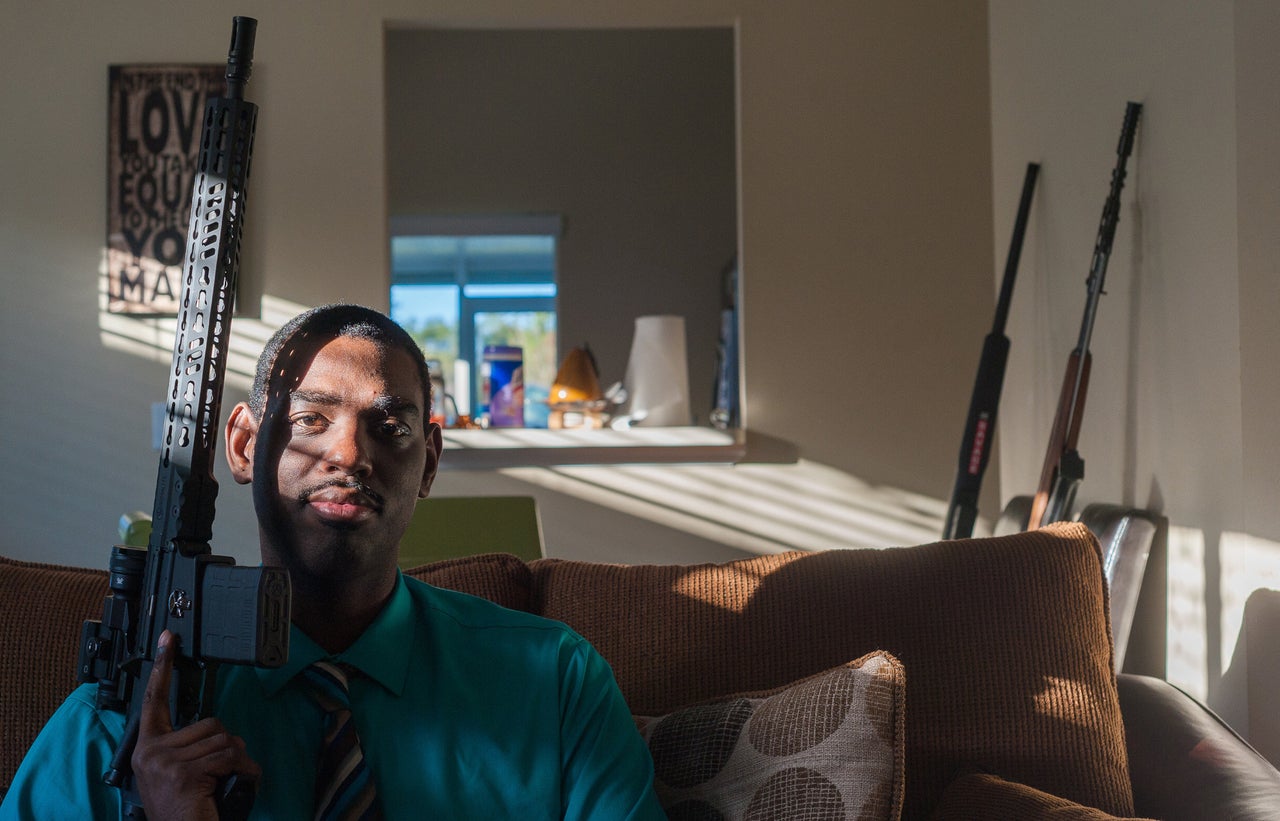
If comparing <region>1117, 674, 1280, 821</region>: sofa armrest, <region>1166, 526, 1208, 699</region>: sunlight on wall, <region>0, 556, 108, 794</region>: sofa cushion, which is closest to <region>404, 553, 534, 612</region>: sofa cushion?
<region>0, 556, 108, 794</region>: sofa cushion

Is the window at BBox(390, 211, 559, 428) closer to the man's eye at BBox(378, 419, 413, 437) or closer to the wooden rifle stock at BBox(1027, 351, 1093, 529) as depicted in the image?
the wooden rifle stock at BBox(1027, 351, 1093, 529)

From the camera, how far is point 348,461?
1183 millimetres

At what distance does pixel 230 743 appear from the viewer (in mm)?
999

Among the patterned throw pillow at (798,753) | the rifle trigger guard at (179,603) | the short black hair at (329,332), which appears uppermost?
the short black hair at (329,332)

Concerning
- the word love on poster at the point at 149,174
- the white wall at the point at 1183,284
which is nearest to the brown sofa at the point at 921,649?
the white wall at the point at 1183,284

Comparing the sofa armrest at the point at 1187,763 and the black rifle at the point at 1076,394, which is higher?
the black rifle at the point at 1076,394

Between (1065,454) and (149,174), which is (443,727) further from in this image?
(149,174)

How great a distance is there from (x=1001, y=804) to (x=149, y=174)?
10.5 ft

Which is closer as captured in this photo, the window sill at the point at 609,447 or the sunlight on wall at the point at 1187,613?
the sunlight on wall at the point at 1187,613

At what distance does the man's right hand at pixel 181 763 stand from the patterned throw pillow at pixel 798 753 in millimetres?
454

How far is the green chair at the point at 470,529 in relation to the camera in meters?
2.42

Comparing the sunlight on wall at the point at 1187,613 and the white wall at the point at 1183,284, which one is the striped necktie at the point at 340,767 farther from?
the sunlight on wall at the point at 1187,613

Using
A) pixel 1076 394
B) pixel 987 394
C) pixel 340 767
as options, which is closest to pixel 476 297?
pixel 987 394

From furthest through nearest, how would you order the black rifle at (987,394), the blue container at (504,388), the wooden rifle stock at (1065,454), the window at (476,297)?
the window at (476,297) → the blue container at (504,388) → the black rifle at (987,394) → the wooden rifle stock at (1065,454)
